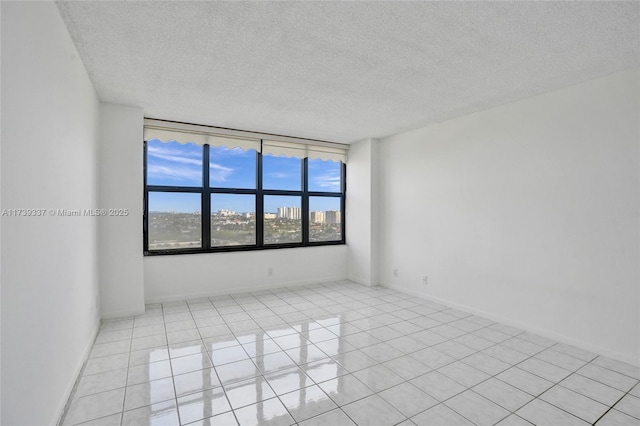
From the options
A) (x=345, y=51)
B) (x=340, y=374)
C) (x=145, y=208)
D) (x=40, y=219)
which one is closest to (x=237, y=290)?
(x=145, y=208)

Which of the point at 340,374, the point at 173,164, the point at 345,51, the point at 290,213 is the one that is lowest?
the point at 340,374

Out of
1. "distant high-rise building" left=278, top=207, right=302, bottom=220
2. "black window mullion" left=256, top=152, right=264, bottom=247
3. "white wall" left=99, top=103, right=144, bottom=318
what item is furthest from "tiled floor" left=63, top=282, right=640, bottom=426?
"distant high-rise building" left=278, top=207, right=302, bottom=220

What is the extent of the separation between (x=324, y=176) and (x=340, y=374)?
3.88 meters

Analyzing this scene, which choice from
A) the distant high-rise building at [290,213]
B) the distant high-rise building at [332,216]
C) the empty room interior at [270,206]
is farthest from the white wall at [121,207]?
the distant high-rise building at [332,216]

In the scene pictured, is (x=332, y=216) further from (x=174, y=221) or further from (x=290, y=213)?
(x=174, y=221)

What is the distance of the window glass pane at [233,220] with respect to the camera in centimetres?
479

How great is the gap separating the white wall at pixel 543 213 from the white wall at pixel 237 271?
5.29 feet

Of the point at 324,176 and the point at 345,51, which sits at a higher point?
the point at 345,51

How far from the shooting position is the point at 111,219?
12.0 feet

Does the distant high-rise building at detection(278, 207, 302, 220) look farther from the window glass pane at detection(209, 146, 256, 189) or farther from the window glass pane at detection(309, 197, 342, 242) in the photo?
the window glass pane at detection(209, 146, 256, 189)

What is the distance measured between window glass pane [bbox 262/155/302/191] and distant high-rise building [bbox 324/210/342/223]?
2.38 ft

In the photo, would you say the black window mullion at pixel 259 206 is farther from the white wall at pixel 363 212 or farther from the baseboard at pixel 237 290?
the white wall at pixel 363 212

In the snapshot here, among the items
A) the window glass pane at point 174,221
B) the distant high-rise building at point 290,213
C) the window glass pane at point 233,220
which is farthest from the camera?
the distant high-rise building at point 290,213

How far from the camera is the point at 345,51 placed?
241 centimetres
